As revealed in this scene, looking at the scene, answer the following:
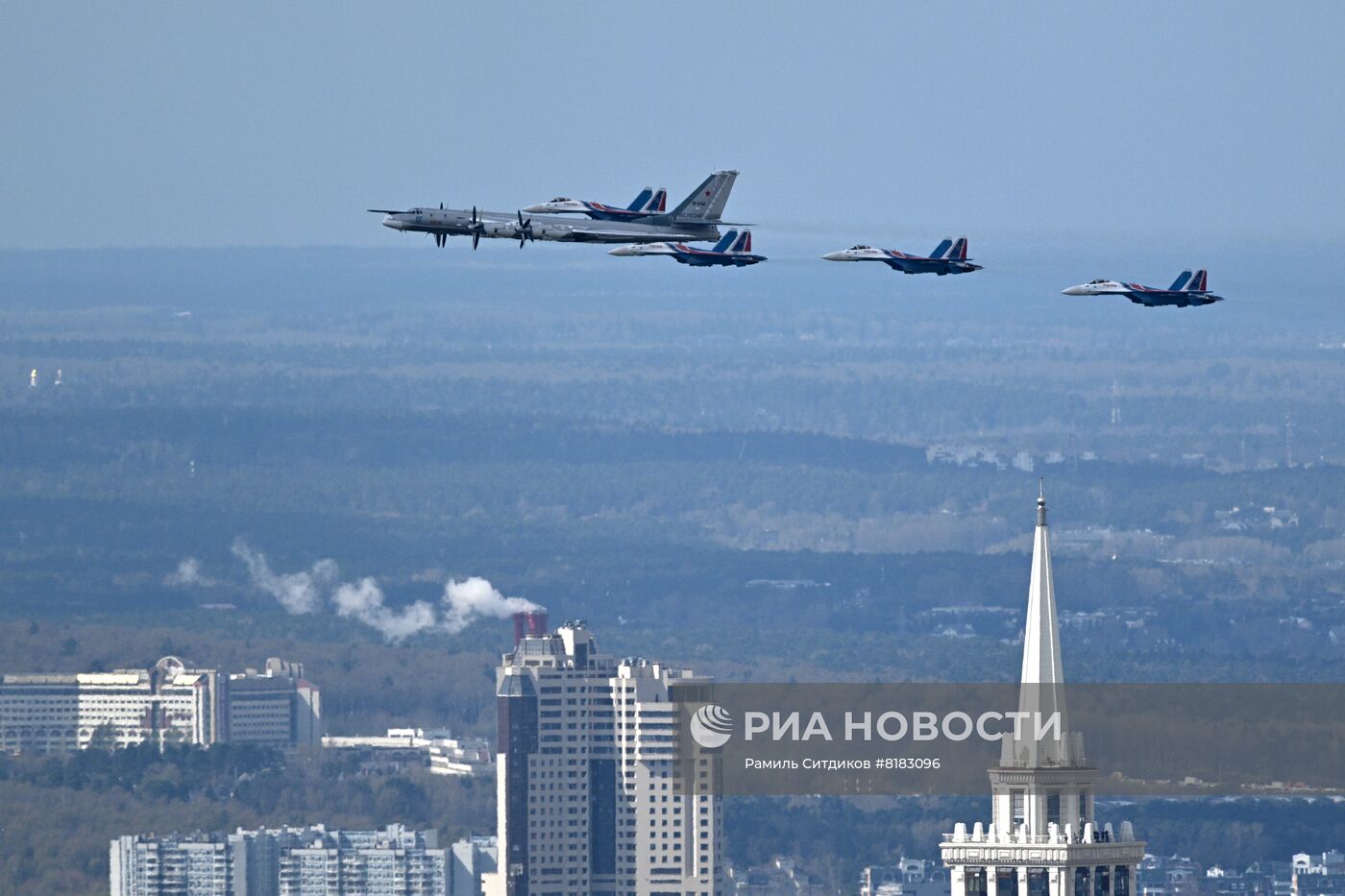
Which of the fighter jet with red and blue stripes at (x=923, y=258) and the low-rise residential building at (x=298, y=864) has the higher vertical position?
the fighter jet with red and blue stripes at (x=923, y=258)

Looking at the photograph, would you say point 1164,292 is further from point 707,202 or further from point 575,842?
point 575,842

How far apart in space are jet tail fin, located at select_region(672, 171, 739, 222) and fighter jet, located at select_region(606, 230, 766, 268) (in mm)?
646

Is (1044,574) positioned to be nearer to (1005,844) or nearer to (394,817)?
(1005,844)

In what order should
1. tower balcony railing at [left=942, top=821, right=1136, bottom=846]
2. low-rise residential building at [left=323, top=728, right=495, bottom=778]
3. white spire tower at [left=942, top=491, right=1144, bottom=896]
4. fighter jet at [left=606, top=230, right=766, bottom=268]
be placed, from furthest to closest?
low-rise residential building at [left=323, top=728, right=495, bottom=778] < fighter jet at [left=606, top=230, right=766, bottom=268] < tower balcony railing at [left=942, top=821, right=1136, bottom=846] < white spire tower at [left=942, top=491, right=1144, bottom=896]

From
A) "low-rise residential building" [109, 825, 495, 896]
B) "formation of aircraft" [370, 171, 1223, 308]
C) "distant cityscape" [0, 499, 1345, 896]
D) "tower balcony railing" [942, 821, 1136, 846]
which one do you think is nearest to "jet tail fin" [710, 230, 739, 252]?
"formation of aircraft" [370, 171, 1223, 308]

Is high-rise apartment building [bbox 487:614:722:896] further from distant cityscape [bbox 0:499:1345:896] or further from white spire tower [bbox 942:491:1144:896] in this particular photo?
white spire tower [bbox 942:491:1144:896]

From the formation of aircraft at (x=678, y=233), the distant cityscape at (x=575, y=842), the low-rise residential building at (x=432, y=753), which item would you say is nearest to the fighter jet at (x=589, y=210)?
the formation of aircraft at (x=678, y=233)

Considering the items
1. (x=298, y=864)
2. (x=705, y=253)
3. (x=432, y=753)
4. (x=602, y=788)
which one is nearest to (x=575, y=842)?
(x=602, y=788)

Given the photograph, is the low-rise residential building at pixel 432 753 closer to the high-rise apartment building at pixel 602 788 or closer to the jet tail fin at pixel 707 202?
the high-rise apartment building at pixel 602 788

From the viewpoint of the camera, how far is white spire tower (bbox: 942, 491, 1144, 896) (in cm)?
7838

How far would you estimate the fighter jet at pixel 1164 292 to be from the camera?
9381cm

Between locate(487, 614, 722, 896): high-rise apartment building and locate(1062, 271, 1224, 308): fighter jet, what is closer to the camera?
locate(1062, 271, 1224, 308): fighter jet

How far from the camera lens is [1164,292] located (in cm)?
9350

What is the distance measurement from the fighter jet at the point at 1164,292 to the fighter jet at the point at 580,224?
7190mm
